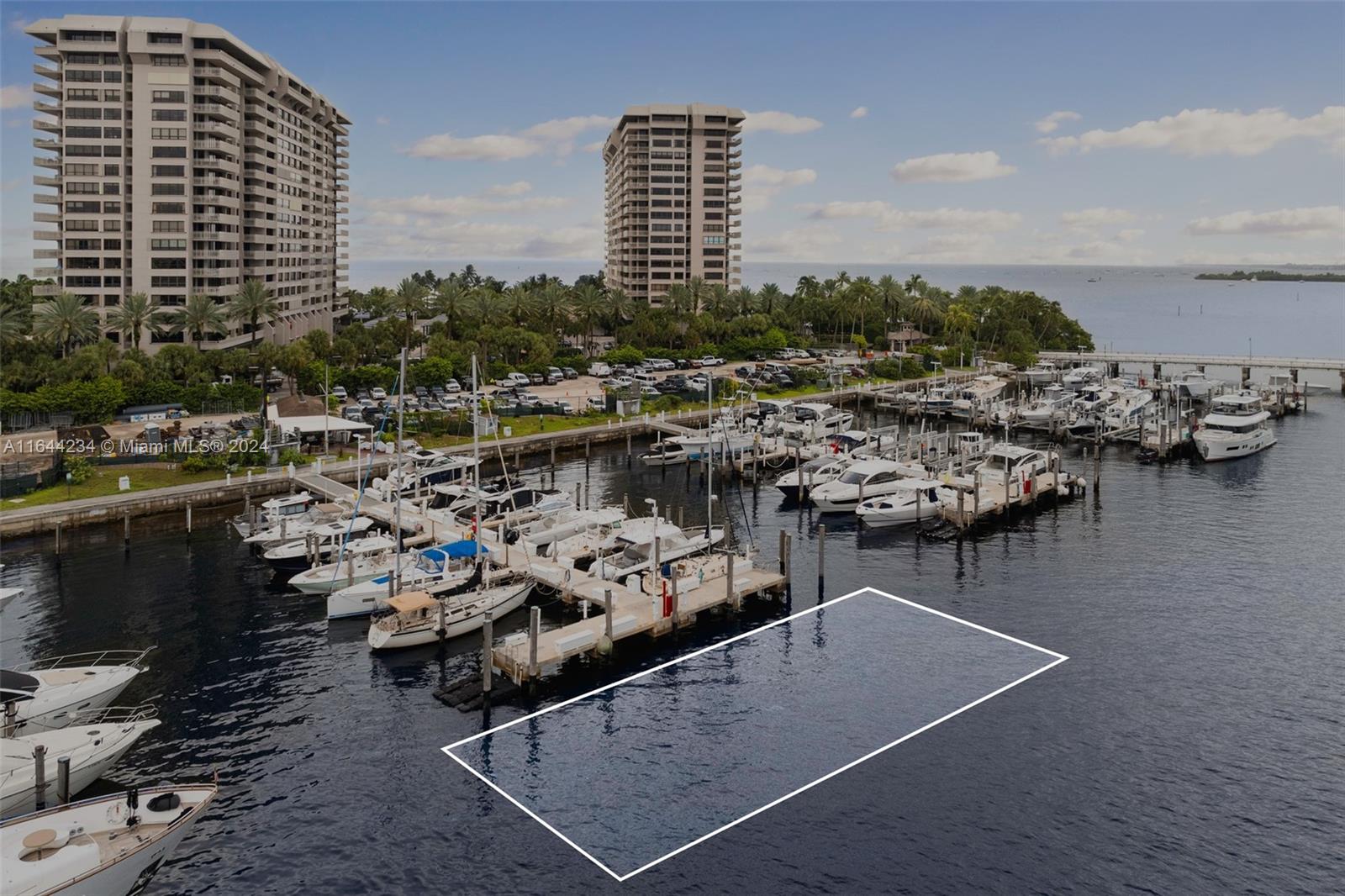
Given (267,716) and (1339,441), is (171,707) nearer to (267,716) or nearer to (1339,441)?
(267,716)

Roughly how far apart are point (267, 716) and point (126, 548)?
94.0 feet

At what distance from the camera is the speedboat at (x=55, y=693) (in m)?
35.4

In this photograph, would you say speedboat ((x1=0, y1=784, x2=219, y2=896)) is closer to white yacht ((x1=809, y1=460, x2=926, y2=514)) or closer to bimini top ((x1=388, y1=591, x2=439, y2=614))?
bimini top ((x1=388, y1=591, x2=439, y2=614))

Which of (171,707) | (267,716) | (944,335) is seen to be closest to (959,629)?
(267,716)

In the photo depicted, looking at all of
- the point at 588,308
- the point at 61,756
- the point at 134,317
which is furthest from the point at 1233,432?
the point at 134,317

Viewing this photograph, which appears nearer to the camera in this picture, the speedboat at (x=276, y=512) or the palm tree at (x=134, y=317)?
the speedboat at (x=276, y=512)

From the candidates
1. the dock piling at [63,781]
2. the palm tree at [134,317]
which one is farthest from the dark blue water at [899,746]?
the palm tree at [134,317]

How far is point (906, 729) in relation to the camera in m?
37.7

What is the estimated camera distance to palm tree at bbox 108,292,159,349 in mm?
113125

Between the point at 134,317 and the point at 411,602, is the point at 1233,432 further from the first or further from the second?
the point at 134,317

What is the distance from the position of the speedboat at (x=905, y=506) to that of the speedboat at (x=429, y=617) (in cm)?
2805

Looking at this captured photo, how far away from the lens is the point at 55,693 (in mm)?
37344

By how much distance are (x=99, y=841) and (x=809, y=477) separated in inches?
2203

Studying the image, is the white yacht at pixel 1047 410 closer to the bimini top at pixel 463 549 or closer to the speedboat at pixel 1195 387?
the speedboat at pixel 1195 387
